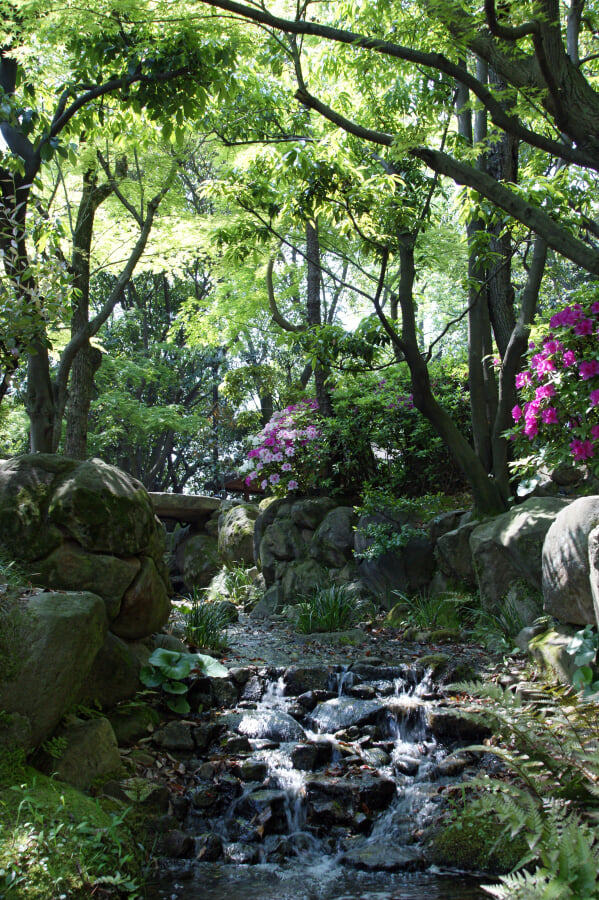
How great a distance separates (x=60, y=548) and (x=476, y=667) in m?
Answer: 3.36

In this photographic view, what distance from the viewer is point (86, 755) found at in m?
3.75

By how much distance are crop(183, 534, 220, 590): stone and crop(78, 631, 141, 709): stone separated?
8028 millimetres

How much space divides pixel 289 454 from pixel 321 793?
650 centimetres

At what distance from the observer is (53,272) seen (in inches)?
175

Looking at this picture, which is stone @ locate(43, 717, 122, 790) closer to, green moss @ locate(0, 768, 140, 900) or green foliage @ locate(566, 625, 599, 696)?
green moss @ locate(0, 768, 140, 900)

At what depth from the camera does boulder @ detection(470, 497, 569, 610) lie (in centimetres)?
582

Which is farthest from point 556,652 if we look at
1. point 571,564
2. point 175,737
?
point 175,737

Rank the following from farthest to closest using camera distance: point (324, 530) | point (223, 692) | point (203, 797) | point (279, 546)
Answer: point (279, 546) → point (324, 530) → point (223, 692) → point (203, 797)

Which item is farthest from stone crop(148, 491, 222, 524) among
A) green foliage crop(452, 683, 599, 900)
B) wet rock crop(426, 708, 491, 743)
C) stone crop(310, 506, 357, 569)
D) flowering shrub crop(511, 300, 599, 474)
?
green foliage crop(452, 683, 599, 900)

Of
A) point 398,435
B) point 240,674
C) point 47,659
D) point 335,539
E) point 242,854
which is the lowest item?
point 242,854

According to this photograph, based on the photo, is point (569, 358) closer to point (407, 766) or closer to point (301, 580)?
point (407, 766)

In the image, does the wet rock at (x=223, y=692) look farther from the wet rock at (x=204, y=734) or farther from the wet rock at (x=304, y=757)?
the wet rock at (x=304, y=757)

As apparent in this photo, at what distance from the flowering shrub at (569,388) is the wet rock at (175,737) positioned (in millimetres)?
3484

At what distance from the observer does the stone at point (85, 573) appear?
14.9 ft
